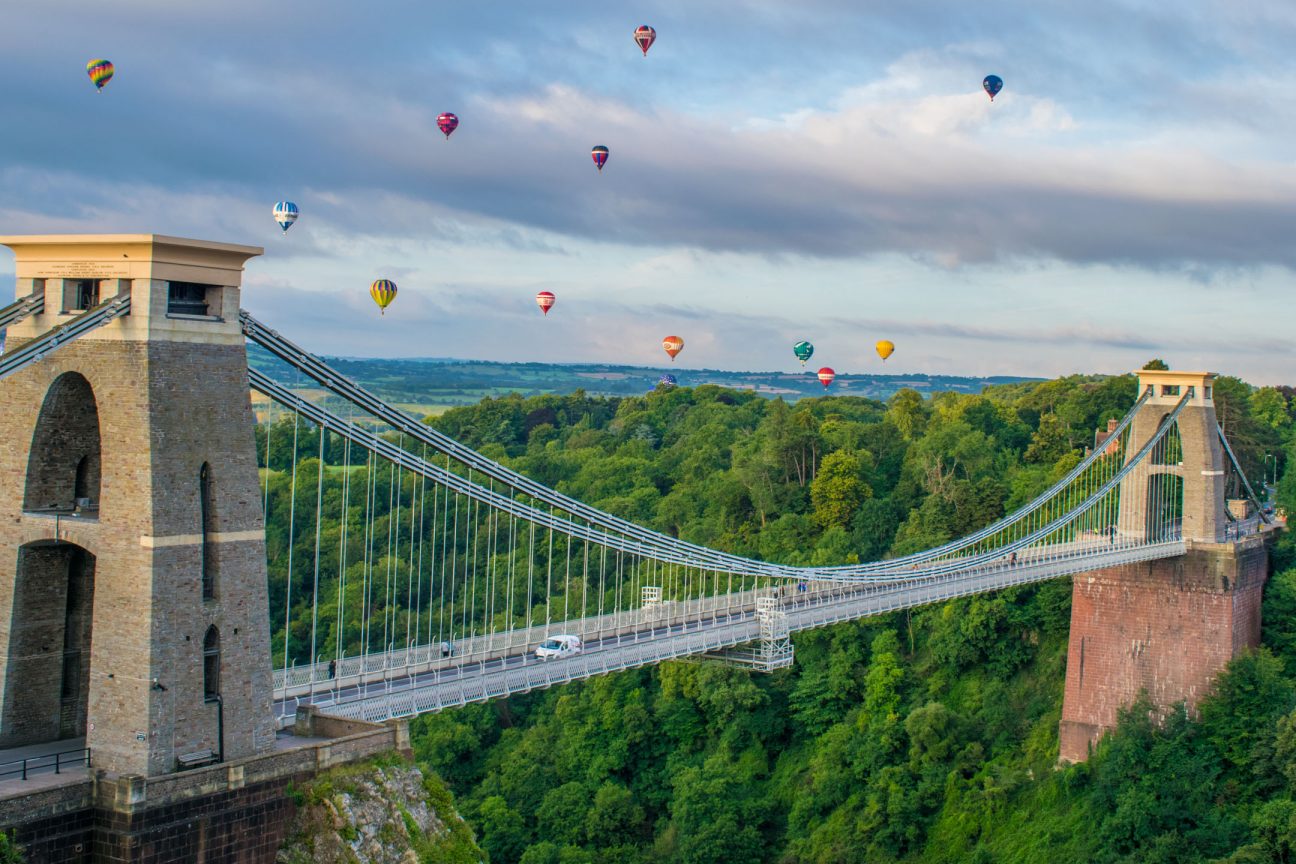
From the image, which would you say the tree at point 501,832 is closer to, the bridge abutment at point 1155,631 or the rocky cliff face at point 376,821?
the bridge abutment at point 1155,631

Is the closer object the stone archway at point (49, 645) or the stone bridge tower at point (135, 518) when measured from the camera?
the stone bridge tower at point (135, 518)

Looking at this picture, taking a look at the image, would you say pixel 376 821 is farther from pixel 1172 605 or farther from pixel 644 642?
pixel 1172 605

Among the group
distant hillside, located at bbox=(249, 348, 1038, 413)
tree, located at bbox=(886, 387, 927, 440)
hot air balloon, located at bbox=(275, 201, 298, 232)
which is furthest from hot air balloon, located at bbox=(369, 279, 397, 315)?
distant hillside, located at bbox=(249, 348, 1038, 413)

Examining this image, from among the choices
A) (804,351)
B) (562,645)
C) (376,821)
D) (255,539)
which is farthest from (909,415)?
(255,539)

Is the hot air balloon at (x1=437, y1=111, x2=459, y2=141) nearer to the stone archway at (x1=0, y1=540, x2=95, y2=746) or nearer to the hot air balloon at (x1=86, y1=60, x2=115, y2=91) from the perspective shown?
the hot air balloon at (x1=86, y1=60, x2=115, y2=91)

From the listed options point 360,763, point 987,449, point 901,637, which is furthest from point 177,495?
point 987,449

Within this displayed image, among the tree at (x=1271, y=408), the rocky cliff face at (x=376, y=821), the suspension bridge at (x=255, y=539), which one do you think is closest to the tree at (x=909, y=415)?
the tree at (x=1271, y=408)

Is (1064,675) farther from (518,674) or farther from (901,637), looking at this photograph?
(518,674)
